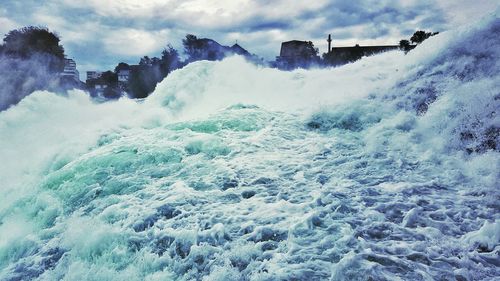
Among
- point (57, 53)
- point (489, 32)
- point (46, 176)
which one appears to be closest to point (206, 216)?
point (46, 176)

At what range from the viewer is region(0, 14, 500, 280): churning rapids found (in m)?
3.78

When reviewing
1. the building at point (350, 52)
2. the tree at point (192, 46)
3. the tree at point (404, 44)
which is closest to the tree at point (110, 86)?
the tree at point (192, 46)

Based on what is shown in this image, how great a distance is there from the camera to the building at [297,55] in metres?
43.0

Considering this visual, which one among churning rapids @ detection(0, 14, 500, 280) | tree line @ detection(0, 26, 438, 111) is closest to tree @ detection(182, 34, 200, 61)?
tree line @ detection(0, 26, 438, 111)

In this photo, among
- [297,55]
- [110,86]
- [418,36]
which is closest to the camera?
[418,36]

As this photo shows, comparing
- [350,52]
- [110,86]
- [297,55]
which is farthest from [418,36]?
[110,86]

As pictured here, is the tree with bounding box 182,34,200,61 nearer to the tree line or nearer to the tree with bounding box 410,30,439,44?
the tree line

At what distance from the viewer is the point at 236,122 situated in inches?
349

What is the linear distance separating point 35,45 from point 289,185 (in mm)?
34448

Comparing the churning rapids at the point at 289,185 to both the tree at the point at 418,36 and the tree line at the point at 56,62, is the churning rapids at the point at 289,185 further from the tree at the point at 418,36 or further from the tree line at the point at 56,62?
the tree at the point at 418,36

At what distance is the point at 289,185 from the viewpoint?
5508 mm

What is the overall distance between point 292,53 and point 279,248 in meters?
42.8

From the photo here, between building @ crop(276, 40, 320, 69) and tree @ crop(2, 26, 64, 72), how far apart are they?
922 inches

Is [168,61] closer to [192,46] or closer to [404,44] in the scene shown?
[192,46]
